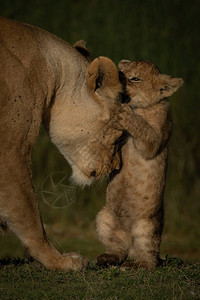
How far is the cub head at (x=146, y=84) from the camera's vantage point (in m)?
5.40

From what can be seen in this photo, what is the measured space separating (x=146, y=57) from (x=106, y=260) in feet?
15.0

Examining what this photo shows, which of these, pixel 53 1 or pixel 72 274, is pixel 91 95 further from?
pixel 53 1

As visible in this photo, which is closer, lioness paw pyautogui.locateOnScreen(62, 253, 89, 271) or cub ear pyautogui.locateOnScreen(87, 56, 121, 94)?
lioness paw pyautogui.locateOnScreen(62, 253, 89, 271)

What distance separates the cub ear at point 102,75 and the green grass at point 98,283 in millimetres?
1324

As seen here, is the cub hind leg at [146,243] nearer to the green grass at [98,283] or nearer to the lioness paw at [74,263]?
the green grass at [98,283]

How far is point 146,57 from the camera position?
29.3 ft

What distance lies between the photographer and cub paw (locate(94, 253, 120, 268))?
490 cm

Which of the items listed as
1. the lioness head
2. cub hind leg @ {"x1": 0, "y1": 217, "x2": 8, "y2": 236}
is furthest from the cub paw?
cub hind leg @ {"x1": 0, "y1": 217, "x2": 8, "y2": 236}

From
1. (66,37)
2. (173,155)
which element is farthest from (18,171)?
(66,37)

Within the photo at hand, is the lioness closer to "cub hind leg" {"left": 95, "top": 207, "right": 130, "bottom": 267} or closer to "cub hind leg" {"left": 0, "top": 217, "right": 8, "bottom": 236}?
"cub hind leg" {"left": 0, "top": 217, "right": 8, "bottom": 236}

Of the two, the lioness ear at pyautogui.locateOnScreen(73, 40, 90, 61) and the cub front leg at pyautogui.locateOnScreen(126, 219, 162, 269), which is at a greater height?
the lioness ear at pyautogui.locateOnScreen(73, 40, 90, 61)

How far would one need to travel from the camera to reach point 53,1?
9.33 meters

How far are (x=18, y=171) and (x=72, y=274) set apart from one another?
810 millimetres

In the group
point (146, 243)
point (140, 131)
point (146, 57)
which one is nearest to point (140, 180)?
point (140, 131)
